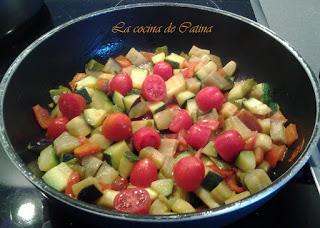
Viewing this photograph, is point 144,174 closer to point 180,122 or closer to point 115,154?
point 115,154

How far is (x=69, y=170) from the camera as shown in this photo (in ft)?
3.72

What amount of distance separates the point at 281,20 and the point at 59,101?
1.05 metres

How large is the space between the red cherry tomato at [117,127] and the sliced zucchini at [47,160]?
155 mm

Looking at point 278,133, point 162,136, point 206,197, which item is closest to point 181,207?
point 206,197

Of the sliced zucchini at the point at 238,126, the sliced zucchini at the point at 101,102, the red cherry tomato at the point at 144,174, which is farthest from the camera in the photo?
the sliced zucchini at the point at 101,102

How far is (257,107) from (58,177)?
0.62 metres

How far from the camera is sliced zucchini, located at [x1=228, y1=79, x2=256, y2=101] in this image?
138 centimetres

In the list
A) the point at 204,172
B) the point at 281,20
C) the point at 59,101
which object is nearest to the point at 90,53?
the point at 59,101

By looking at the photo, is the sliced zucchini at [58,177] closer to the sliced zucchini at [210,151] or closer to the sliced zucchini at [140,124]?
the sliced zucchini at [140,124]

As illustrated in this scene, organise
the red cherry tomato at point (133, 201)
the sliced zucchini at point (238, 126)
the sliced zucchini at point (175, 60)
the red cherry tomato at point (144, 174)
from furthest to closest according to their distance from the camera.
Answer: the sliced zucchini at point (175, 60) < the sliced zucchini at point (238, 126) < the red cherry tomato at point (144, 174) < the red cherry tomato at point (133, 201)

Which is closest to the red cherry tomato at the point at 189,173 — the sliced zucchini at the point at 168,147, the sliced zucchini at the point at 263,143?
the sliced zucchini at the point at 168,147

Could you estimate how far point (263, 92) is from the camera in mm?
1353

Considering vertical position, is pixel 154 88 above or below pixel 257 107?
above

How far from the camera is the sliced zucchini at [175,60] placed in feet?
4.84
